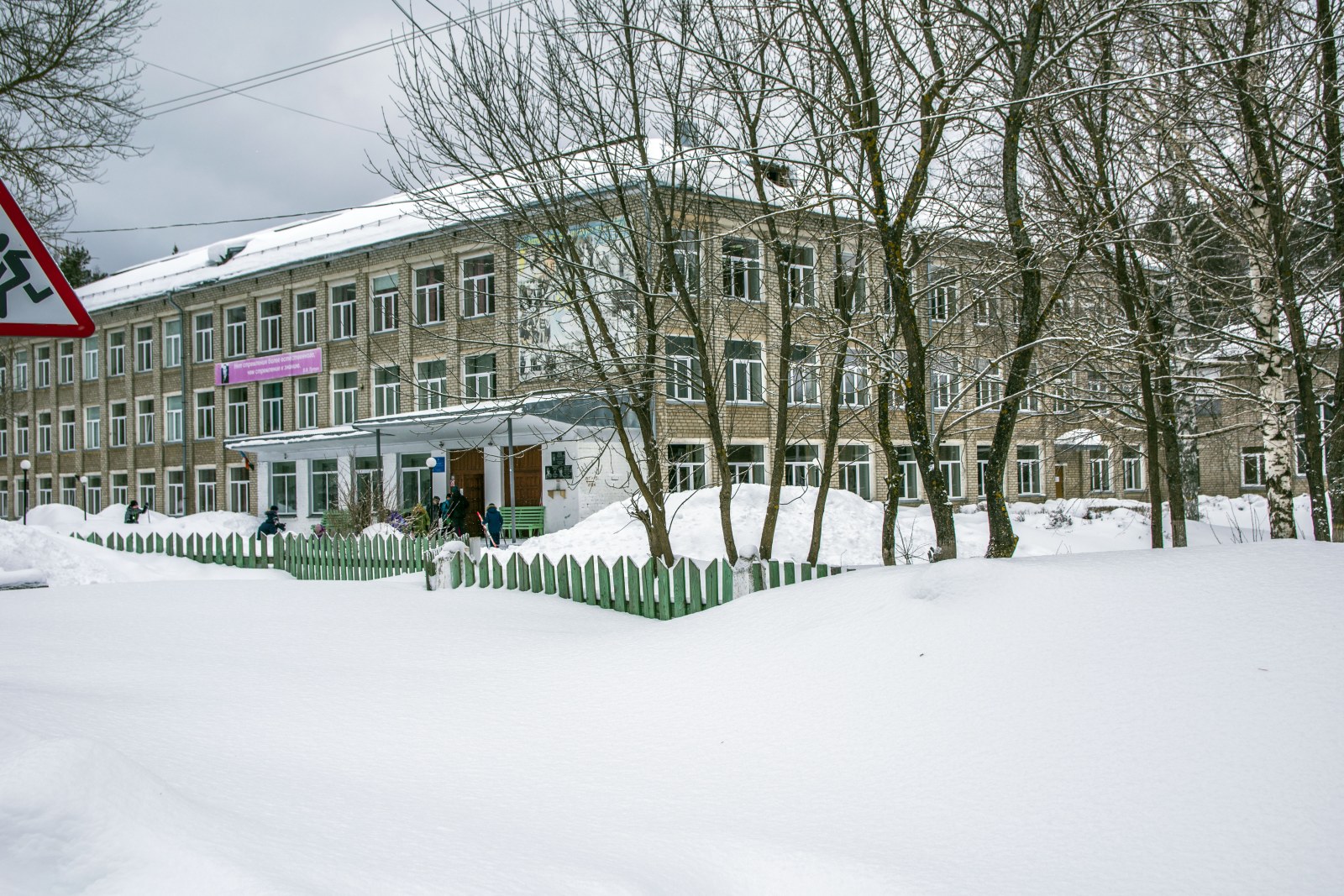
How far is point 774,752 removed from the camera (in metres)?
4.95

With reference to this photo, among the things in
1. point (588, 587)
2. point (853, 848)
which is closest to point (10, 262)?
point (853, 848)

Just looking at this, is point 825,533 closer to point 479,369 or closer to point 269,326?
point 479,369

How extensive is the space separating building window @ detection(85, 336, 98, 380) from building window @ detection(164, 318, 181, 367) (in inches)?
217

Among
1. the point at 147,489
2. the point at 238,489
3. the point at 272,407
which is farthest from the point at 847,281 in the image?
the point at 147,489

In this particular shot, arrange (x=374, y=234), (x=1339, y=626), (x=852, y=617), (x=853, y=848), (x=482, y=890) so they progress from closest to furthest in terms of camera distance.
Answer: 1. (x=482, y=890)
2. (x=853, y=848)
3. (x=1339, y=626)
4. (x=852, y=617)
5. (x=374, y=234)

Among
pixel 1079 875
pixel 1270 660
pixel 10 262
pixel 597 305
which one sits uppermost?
pixel 597 305

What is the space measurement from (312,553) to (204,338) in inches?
1152

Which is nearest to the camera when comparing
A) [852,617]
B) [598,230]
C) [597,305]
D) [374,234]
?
[852,617]

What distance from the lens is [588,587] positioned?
10539 mm

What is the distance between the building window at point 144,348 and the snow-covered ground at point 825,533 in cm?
2950

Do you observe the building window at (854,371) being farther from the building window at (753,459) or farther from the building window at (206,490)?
the building window at (206,490)

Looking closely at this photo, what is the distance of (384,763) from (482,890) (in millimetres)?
1848

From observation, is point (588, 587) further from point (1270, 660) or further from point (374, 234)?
point (374, 234)

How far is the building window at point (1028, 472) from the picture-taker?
37.0m
